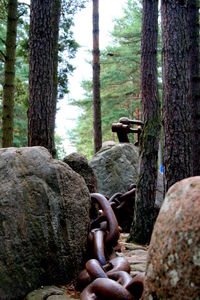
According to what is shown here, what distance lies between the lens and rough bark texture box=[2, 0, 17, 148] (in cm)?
866

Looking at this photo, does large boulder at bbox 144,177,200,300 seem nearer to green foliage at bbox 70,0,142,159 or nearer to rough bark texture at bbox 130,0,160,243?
rough bark texture at bbox 130,0,160,243

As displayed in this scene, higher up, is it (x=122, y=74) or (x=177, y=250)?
(x=122, y=74)

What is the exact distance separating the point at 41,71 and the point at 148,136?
6.20 feet

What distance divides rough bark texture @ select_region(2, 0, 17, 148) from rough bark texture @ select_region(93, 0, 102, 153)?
465 centimetres

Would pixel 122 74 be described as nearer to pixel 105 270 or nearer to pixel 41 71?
pixel 41 71

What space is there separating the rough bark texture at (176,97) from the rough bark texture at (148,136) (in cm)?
104

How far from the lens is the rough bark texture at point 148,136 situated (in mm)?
5348

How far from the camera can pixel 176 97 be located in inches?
173

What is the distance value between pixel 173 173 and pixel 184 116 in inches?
27.7

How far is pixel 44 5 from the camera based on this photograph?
16.4 feet

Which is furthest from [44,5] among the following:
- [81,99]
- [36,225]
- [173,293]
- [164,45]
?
[81,99]

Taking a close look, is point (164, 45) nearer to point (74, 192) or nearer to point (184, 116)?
point (184, 116)

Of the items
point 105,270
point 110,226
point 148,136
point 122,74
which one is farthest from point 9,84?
point 122,74

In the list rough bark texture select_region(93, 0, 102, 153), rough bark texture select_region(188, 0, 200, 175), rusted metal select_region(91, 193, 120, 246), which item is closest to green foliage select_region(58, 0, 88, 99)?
rough bark texture select_region(93, 0, 102, 153)
